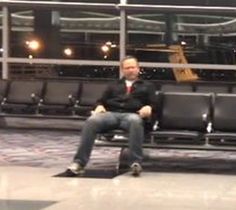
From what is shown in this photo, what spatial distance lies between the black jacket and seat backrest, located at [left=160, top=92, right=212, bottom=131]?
0.28 meters

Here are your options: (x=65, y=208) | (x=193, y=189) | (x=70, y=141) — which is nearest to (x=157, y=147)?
(x=193, y=189)

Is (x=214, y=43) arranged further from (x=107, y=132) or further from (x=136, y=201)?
(x=136, y=201)

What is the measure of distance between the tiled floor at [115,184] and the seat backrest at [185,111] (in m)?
0.55

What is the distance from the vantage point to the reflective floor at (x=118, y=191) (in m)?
6.39

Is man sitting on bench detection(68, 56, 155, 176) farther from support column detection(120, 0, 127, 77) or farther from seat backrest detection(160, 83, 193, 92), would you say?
support column detection(120, 0, 127, 77)

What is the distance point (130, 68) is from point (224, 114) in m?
1.24

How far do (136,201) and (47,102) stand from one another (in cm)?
661

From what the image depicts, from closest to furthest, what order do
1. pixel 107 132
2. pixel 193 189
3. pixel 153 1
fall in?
1. pixel 193 189
2. pixel 107 132
3. pixel 153 1

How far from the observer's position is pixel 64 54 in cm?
1473

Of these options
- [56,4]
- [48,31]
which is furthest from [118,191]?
[48,31]

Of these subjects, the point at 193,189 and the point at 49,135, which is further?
the point at 49,135

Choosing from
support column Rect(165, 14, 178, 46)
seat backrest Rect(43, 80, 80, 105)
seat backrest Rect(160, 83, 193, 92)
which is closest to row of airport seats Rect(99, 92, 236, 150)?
seat backrest Rect(160, 83, 193, 92)

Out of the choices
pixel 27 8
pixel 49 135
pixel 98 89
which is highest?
pixel 27 8

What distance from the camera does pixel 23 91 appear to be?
43.3 ft
